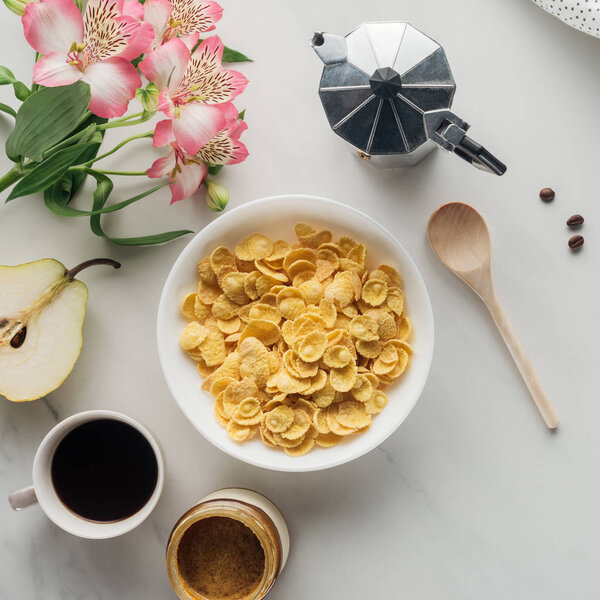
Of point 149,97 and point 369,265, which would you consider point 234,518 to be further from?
point 149,97

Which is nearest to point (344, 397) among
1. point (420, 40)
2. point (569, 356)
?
point (569, 356)

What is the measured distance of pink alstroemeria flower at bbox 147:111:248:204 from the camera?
0.73 meters

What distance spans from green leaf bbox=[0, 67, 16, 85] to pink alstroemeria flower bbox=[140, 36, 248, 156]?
0.22 m

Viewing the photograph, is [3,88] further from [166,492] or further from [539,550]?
[539,550]

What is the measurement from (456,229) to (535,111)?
0.65 ft

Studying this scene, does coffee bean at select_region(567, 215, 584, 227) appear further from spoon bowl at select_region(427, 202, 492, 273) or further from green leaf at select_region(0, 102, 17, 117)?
green leaf at select_region(0, 102, 17, 117)

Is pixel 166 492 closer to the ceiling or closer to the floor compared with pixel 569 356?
closer to the floor

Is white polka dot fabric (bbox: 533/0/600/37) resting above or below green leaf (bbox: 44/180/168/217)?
above

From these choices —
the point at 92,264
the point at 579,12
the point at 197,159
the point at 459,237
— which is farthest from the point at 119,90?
the point at 579,12

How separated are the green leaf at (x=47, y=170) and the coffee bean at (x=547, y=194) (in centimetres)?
58

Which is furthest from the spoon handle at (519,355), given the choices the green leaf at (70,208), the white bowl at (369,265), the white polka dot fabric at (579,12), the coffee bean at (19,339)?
the coffee bean at (19,339)

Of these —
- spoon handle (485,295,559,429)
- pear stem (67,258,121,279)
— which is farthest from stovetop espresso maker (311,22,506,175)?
pear stem (67,258,121,279)

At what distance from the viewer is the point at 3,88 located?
852 millimetres

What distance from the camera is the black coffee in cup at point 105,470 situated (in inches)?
30.8
